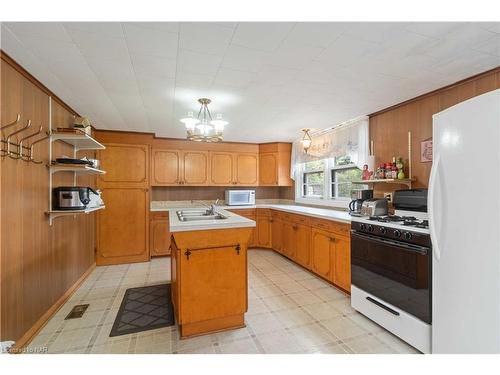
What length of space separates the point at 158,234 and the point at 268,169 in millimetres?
2536

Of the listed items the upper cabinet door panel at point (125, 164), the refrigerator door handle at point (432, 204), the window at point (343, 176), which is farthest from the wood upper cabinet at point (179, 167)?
the refrigerator door handle at point (432, 204)

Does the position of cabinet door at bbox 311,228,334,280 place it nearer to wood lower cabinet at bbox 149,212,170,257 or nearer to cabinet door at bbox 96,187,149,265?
wood lower cabinet at bbox 149,212,170,257

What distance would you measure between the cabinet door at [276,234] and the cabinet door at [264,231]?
96mm

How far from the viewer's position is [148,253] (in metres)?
4.10

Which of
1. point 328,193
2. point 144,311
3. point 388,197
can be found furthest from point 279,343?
point 328,193

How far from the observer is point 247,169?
16.6 feet

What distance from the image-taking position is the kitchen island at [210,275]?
1.97m

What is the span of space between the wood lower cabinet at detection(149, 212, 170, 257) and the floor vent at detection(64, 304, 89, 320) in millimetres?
1696

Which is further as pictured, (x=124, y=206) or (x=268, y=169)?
(x=268, y=169)

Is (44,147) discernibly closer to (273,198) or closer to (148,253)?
(148,253)

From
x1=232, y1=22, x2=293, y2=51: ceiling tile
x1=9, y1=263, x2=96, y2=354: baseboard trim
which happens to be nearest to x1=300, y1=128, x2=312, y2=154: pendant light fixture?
x1=232, y1=22, x2=293, y2=51: ceiling tile

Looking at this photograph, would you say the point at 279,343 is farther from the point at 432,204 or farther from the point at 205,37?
the point at 205,37

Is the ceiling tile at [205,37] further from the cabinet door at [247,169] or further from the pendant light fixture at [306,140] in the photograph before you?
the cabinet door at [247,169]

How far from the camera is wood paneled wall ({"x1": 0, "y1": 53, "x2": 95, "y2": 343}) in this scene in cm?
172
